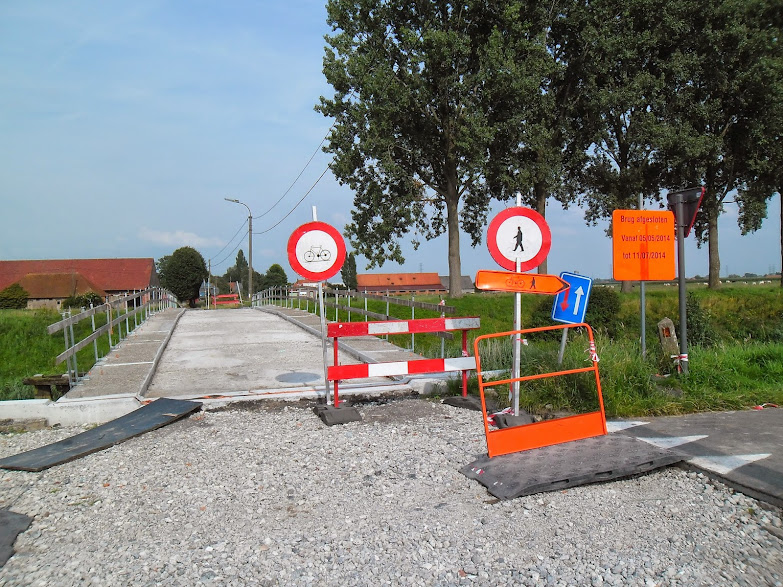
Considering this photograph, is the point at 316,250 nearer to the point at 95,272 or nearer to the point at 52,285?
the point at 52,285

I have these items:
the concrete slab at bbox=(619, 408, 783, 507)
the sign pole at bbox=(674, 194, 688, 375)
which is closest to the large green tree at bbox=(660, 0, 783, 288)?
the sign pole at bbox=(674, 194, 688, 375)

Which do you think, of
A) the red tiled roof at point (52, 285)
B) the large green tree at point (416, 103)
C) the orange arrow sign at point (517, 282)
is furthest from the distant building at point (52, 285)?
the orange arrow sign at point (517, 282)

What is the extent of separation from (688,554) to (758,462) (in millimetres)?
1793

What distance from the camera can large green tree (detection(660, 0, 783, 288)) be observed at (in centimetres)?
2780

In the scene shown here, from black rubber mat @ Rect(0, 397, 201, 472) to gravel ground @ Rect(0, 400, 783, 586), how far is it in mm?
127

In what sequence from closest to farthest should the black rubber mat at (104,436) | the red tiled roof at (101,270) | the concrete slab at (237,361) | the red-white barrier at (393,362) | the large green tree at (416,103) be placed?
the black rubber mat at (104,436), the red-white barrier at (393,362), the concrete slab at (237,361), the large green tree at (416,103), the red tiled roof at (101,270)

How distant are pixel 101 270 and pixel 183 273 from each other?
1530 cm

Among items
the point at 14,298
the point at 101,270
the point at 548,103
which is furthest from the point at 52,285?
the point at 548,103

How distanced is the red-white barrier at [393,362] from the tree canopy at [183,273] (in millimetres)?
74212

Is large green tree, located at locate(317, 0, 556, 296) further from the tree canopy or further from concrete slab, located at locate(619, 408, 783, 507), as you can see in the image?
the tree canopy

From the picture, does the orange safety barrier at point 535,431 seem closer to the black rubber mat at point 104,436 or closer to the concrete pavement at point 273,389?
the concrete pavement at point 273,389

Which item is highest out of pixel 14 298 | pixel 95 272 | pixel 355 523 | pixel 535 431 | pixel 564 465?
pixel 95 272

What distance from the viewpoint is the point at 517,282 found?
627cm

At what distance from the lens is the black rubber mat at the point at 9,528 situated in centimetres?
390
